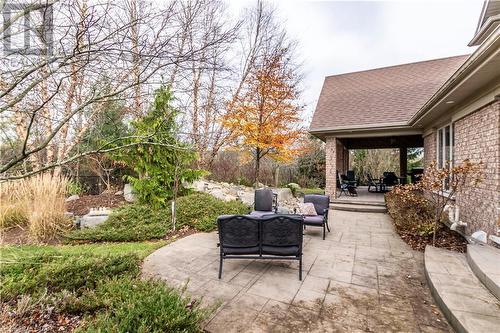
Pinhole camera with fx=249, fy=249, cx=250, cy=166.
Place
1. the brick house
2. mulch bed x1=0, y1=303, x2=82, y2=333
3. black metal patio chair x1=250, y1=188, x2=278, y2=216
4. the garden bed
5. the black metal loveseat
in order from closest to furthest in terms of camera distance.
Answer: mulch bed x1=0, y1=303, x2=82, y2=333 → the black metal loveseat → the brick house → the garden bed → black metal patio chair x1=250, y1=188, x2=278, y2=216

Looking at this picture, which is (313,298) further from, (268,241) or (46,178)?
(46,178)

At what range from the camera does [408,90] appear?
34.9 ft

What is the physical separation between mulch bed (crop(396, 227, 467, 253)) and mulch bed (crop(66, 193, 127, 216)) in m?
8.27

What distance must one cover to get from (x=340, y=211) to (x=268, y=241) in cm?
593

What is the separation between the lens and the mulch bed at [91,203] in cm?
765

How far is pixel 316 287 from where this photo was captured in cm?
335

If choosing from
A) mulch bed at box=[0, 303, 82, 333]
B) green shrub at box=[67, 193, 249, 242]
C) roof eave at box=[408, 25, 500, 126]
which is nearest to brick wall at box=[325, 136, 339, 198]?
green shrub at box=[67, 193, 249, 242]

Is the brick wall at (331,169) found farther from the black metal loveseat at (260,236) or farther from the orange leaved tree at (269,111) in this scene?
the black metal loveseat at (260,236)

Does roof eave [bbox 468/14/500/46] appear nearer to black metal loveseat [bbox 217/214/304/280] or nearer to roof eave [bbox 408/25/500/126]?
roof eave [bbox 408/25/500/126]

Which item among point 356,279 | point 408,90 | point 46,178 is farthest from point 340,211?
point 46,178

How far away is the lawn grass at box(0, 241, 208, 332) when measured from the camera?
211 cm

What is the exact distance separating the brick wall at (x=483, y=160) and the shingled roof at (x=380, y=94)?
155 inches

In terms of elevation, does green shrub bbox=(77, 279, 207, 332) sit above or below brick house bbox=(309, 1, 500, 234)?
below

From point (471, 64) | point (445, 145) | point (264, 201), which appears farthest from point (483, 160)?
point (264, 201)
